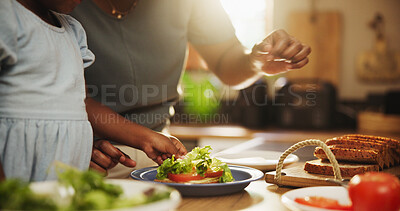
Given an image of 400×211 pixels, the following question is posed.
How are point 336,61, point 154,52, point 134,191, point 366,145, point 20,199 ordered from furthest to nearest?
point 336,61 < point 154,52 < point 366,145 < point 134,191 < point 20,199

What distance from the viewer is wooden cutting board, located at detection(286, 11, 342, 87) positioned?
3.66 m

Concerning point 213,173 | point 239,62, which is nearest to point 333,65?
point 239,62

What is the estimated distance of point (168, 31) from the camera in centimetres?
155

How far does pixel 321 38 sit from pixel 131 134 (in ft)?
9.51

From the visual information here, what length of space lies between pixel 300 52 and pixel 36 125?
64 centimetres

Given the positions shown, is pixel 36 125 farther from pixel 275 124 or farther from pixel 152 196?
pixel 275 124

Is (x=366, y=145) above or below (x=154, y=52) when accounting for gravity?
below

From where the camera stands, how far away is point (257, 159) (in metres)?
1.36

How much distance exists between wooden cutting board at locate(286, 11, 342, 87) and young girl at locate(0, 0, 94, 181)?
3.07m

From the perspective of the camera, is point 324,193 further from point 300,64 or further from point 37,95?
point 37,95

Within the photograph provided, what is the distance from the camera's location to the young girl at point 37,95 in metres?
0.78

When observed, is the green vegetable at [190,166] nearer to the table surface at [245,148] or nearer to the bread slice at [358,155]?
the table surface at [245,148]

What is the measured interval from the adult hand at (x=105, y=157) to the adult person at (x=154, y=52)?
0.10 m

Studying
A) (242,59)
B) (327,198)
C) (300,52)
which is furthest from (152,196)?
(242,59)
